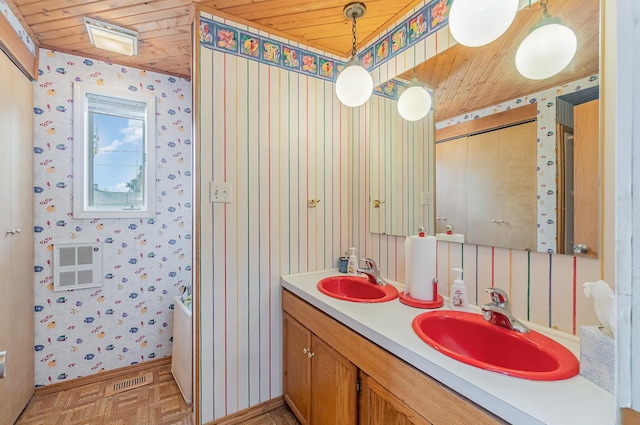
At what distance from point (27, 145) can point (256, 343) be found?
1.88 meters

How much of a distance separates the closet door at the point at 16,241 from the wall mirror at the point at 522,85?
2.24 meters

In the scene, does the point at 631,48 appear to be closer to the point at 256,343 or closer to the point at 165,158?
the point at 256,343

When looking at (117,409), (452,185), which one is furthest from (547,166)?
(117,409)

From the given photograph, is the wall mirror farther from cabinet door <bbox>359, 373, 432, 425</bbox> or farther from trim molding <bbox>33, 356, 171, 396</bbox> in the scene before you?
trim molding <bbox>33, 356, 171, 396</bbox>

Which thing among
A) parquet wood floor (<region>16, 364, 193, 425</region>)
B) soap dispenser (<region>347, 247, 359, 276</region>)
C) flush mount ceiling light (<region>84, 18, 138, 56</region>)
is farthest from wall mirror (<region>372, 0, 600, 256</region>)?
parquet wood floor (<region>16, 364, 193, 425</region>)

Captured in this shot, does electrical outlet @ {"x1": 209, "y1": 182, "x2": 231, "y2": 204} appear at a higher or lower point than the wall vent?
higher

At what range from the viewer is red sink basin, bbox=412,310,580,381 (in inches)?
31.3

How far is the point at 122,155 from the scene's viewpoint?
2.22m

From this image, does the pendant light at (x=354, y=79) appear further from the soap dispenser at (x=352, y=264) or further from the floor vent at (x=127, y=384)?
the floor vent at (x=127, y=384)

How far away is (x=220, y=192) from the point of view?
159cm

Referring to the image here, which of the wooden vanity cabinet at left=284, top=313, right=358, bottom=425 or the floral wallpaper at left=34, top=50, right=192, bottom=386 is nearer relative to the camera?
the wooden vanity cabinet at left=284, top=313, right=358, bottom=425

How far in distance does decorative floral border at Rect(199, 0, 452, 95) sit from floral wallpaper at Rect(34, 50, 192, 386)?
0.95m

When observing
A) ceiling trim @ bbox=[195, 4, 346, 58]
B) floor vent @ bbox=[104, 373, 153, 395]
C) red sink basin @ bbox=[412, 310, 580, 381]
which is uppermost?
ceiling trim @ bbox=[195, 4, 346, 58]

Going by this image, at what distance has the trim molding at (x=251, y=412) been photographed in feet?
5.28
